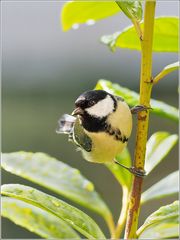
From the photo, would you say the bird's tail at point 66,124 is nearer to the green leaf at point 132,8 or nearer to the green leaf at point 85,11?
the green leaf at point 85,11

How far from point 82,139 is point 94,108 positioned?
0.23ft

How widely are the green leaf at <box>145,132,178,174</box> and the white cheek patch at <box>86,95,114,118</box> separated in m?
0.13

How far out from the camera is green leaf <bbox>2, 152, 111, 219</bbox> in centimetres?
89

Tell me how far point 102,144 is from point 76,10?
36 cm

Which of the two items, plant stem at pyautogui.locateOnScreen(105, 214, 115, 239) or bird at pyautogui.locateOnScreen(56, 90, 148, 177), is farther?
bird at pyautogui.locateOnScreen(56, 90, 148, 177)

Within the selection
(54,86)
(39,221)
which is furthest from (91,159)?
(54,86)

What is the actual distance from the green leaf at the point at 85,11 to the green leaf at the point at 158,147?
26cm

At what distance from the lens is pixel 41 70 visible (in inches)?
276

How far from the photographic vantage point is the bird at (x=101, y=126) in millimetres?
1080


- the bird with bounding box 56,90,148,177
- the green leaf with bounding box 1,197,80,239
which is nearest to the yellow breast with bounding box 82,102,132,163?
the bird with bounding box 56,90,148,177

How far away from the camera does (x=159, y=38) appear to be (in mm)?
826

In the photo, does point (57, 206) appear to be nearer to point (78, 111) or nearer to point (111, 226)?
point (111, 226)

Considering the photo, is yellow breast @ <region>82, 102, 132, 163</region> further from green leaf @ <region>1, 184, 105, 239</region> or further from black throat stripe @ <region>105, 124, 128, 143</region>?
green leaf @ <region>1, 184, 105, 239</region>

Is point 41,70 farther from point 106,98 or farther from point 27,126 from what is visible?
point 106,98
